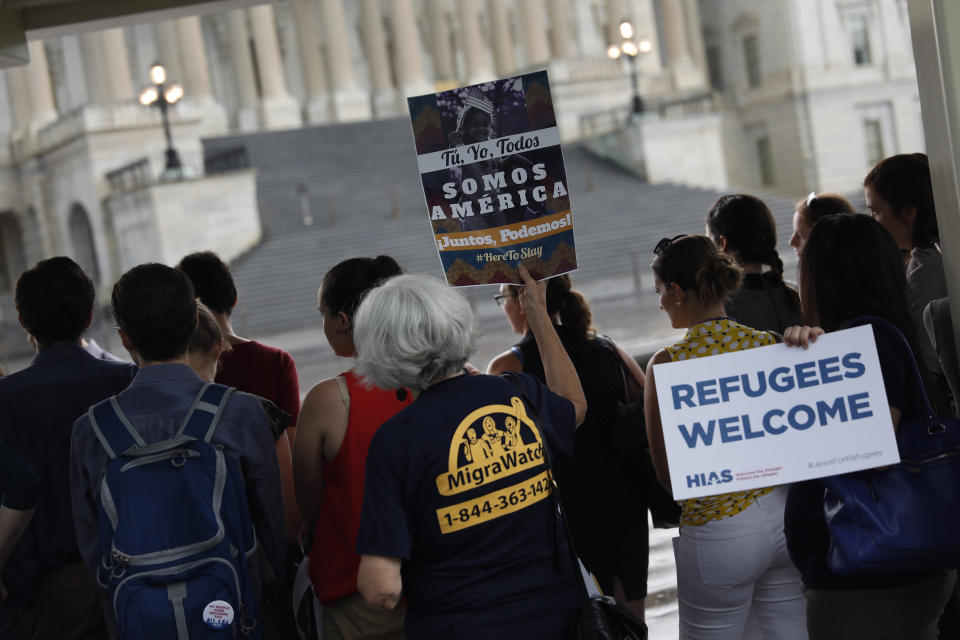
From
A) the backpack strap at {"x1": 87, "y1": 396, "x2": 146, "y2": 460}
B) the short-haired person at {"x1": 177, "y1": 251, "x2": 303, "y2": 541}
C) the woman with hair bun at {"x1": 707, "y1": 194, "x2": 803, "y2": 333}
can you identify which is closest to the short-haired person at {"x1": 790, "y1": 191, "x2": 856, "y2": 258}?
the woman with hair bun at {"x1": 707, "y1": 194, "x2": 803, "y2": 333}

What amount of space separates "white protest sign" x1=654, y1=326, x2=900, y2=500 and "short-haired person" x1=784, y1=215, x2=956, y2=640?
0.08m

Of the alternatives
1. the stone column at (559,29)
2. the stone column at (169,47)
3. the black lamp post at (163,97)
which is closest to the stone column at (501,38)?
the stone column at (559,29)

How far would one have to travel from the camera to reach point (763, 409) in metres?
2.90

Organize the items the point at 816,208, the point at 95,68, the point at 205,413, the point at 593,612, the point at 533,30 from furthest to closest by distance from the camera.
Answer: the point at 533,30
the point at 95,68
the point at 816,208
the point at 205,413
the point at 593,612

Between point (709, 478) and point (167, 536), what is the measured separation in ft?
4.75

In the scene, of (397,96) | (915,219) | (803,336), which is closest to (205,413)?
(803,336)

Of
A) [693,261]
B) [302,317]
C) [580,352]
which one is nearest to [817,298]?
[693,261]

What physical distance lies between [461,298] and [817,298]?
1.12m

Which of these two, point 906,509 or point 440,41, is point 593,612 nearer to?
point 906,509

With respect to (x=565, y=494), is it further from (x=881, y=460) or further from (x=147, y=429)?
(x=147, y=429)

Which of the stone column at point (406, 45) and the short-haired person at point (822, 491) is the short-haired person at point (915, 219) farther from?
the stone column at point (406, 45)

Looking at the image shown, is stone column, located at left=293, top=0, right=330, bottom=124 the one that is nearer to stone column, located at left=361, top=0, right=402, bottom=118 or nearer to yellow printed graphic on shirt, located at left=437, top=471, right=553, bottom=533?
stone column, located at left=361, top=0, right=402, bottom=118

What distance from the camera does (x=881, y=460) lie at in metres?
2.73

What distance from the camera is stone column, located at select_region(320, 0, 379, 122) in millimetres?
38938
